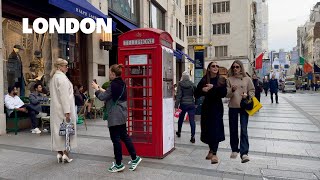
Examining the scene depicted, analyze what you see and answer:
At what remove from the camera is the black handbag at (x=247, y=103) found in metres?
5.68

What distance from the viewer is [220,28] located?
4875 cm

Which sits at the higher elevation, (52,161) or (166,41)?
(166,41)

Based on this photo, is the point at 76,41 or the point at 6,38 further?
the point at 76,41

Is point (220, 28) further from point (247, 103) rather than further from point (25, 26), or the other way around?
point (247, 103)

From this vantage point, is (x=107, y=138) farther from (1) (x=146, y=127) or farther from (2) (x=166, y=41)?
(2) (x=166, y=41)

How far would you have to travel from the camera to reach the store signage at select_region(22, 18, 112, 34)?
10906mm

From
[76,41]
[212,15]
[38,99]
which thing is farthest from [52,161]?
[212,15]

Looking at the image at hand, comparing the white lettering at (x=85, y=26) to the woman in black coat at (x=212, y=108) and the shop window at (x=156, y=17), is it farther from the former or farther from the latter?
the shop window at (x=156, y=17)

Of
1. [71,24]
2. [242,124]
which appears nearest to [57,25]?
[71,24]

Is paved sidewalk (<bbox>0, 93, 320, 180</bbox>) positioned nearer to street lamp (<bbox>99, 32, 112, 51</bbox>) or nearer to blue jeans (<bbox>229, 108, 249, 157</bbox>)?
blue jeans (<bbox>229, 108, 249, 157</bbox>)

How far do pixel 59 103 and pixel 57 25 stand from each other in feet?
22.8

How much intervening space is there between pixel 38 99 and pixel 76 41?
15.1 ft

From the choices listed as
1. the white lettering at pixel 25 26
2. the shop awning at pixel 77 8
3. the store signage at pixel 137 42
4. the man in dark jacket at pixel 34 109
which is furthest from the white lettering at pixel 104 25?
the store signage at pixel 137 42

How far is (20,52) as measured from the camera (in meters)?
10.6
